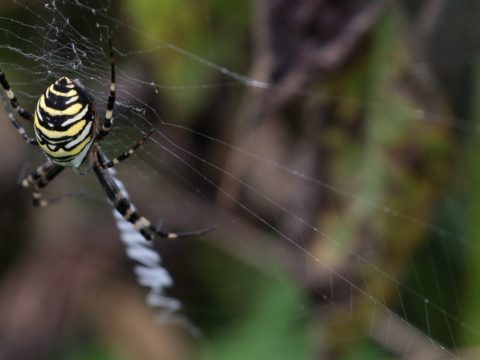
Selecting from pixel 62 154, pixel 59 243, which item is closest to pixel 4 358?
pixel 59 243

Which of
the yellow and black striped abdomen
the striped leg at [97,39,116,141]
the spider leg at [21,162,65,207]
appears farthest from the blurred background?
the spider leg at [21,162,65,207]

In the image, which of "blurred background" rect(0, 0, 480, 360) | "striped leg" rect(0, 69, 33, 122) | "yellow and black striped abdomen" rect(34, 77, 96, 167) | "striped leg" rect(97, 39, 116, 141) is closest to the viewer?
"yellow and black striped abdomen" rect(34, 77, 96, 167)

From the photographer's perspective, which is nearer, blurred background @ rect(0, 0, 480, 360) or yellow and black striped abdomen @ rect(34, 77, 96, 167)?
yellow and black striped abdomen @ rect(34, 77, 96, 167)

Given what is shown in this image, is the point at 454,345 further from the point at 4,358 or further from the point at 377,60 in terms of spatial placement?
the point at 4,358

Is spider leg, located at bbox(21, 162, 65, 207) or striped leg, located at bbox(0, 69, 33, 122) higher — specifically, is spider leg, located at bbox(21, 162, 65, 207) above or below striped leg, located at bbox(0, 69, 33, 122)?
below

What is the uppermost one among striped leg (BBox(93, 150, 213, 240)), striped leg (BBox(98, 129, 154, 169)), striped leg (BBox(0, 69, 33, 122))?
striped leg (BBox(0, 69, 33, 122))

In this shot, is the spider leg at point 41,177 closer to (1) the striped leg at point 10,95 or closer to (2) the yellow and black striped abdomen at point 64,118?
(1) the striped leg at point 10,95

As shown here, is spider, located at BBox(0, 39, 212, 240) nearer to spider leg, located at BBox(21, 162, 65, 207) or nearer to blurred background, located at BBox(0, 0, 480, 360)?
blurred background, located at BBox(0, 0, 480, 360)
